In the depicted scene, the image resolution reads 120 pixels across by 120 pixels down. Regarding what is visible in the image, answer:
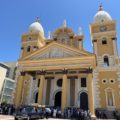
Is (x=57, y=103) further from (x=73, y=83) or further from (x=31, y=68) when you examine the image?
(x=31, y=68)

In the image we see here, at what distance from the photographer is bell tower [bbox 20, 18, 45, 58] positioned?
33.2 m

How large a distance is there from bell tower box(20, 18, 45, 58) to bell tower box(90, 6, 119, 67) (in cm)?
1126

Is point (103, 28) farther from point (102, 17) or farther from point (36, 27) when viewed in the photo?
point (36, 27)

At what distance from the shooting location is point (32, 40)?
33.8m

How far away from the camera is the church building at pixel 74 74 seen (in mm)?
23125

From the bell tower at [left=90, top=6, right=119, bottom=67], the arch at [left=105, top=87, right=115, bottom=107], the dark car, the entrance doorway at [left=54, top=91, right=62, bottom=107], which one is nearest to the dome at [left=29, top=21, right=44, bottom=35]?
the bell tower at [left=90, top=6, right=119, bottom=67]

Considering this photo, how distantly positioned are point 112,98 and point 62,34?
16.0 metres

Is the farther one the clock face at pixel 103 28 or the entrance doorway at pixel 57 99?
the clock face at pixel 103 28

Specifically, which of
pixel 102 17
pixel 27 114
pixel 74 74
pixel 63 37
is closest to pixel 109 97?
pixel 74 74

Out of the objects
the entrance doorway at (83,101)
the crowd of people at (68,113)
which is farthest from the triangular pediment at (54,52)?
the crowd of people at (68,113)

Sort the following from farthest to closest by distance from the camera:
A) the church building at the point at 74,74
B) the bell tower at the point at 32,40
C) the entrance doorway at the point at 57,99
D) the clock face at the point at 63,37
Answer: the bell tower at the point at 32,40 < the clock face at the point at 63,37 < the entrance doorway at the point at 57,99 < the church building at the point at 74,74

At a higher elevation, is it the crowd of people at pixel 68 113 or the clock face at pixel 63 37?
the clock face at pixel 63 37

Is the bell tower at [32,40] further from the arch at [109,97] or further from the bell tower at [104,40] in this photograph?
the arch at [109,97]

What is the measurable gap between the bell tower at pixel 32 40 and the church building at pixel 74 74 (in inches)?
273
